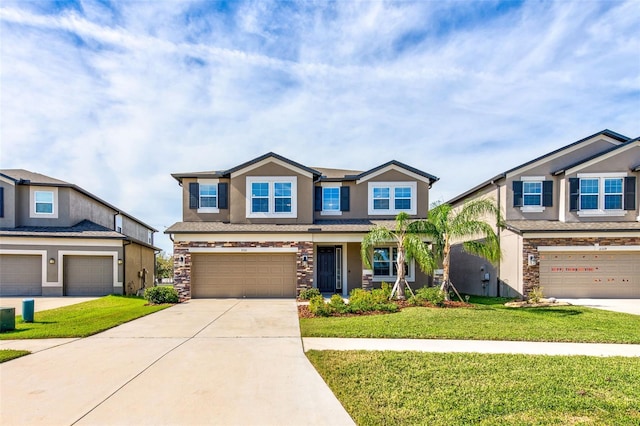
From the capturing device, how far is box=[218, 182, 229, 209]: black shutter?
54.9 feet

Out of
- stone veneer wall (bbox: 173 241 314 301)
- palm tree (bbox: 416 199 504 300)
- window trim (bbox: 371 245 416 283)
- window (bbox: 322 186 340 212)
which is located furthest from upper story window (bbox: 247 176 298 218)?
palm tree (bbox: 416 199 504 300)

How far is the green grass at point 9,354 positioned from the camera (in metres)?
Result: 6.37

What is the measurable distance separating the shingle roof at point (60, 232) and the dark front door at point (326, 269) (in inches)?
383

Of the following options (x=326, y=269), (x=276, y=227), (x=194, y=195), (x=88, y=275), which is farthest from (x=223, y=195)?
(x=88, y=275)

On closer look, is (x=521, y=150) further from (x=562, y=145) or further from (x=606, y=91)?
(x=606, y=91)

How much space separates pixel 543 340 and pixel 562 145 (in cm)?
1258

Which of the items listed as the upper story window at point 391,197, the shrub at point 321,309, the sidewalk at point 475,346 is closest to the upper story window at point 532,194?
the upper story window at point 391,197

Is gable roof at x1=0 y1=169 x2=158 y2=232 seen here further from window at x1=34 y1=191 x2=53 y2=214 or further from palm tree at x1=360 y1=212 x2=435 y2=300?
palm tree at x1=360 y1=212 x2=435 y2=300

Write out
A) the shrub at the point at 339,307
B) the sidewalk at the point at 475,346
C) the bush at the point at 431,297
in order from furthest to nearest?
the bush at the point at 431,297 → the shrub at the point at 339,307 → the sidewalk at the point at 475,346

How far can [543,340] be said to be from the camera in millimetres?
7691

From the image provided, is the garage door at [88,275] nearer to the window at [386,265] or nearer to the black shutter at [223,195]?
the black shutter at [223,195]

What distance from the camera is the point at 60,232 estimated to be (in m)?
16.9

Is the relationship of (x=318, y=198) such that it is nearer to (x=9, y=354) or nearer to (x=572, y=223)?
(x=572, y=223)

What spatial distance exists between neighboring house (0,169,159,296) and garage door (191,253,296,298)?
4.81 meters
